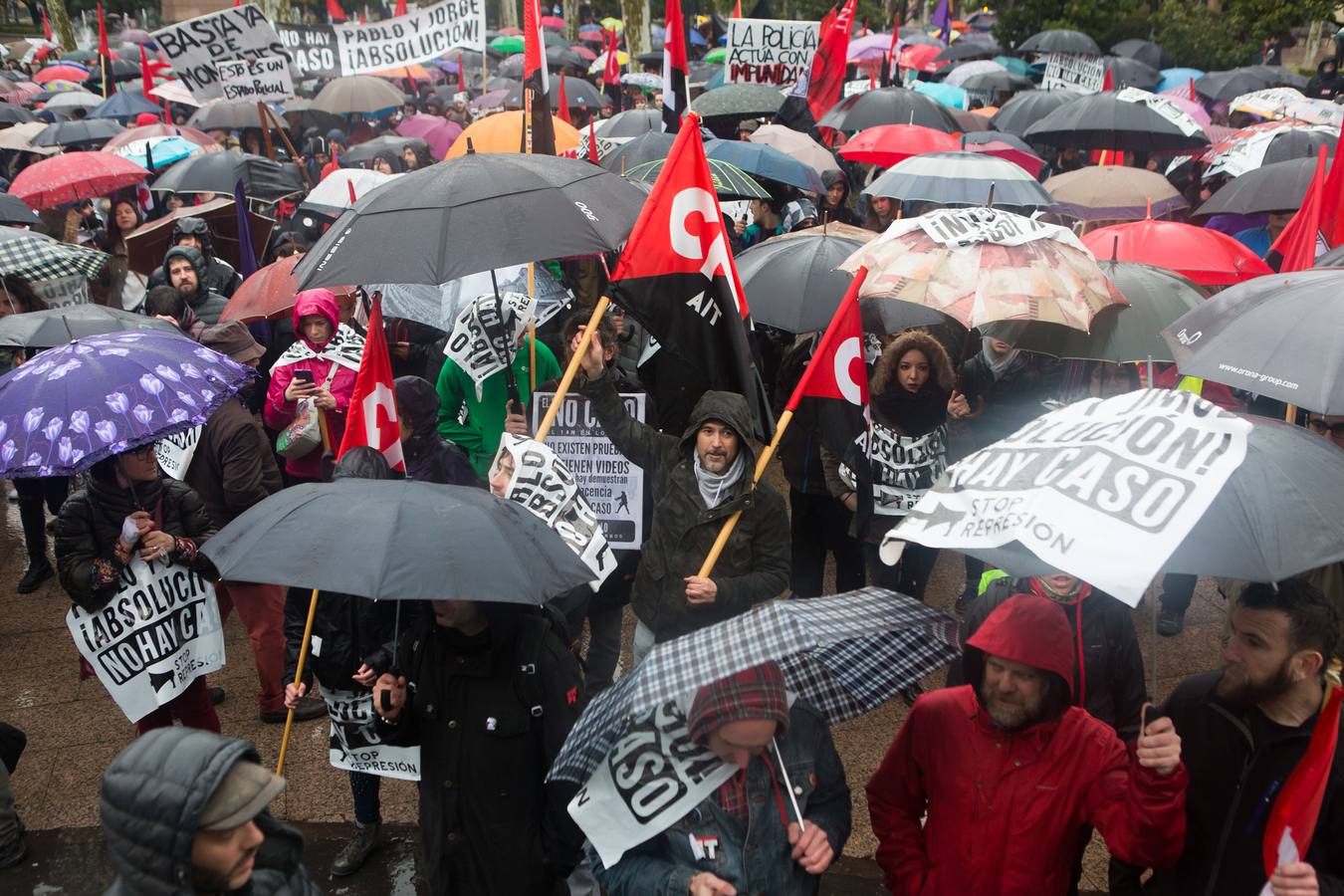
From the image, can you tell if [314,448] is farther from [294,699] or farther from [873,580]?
[873,580]

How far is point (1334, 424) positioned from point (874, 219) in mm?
5655

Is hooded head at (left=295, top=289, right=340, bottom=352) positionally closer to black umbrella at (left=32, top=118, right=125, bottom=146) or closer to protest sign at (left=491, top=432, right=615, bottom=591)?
protest sign at (left=491, top=432, right=615, bottom=591)

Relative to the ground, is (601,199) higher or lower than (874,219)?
higher

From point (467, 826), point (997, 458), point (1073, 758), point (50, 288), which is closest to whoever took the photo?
point (997, 458)

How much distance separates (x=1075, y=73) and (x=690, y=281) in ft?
41.1

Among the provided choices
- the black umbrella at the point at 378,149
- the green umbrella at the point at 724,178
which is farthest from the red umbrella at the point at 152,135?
the green umbrella at the point at 724,178

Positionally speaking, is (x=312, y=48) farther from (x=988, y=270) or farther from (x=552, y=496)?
(x=552, y=496)

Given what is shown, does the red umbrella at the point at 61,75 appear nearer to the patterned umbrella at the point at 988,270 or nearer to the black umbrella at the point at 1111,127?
the black umbrella at the point at 1111,127

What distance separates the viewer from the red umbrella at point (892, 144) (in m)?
9.89

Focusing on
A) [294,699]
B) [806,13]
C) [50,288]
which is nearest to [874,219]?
[50,288]

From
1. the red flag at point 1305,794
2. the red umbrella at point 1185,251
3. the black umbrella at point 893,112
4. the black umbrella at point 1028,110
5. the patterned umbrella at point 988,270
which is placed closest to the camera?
the red flag at point 1305,794

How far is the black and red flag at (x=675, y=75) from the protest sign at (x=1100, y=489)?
488 centimetres

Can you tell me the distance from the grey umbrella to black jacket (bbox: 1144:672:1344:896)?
0.78m

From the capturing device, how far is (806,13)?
106 ft
